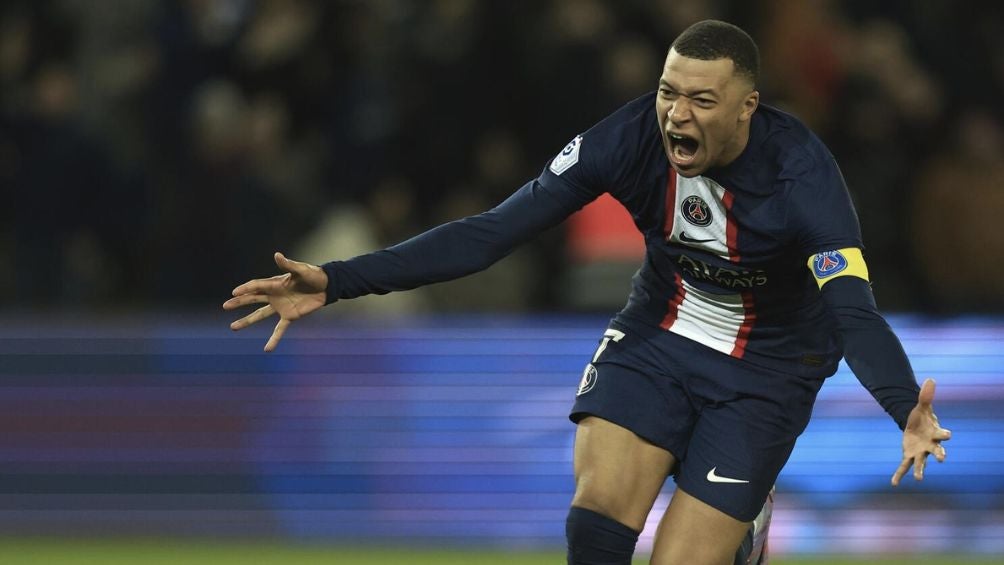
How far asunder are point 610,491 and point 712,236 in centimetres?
88

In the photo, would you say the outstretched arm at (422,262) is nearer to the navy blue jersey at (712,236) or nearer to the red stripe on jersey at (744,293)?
the navy blue jersey at (712,236)

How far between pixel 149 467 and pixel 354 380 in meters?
1.27

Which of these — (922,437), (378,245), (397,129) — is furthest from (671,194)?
(397,129)

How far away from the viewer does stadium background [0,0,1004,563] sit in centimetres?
1013

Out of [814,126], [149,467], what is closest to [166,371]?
[149,467]

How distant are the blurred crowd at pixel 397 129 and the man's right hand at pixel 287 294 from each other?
4.98 metres

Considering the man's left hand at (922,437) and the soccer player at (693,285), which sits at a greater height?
the soccer player at (693,285)

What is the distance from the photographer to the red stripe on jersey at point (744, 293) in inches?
226

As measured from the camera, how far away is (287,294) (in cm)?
565

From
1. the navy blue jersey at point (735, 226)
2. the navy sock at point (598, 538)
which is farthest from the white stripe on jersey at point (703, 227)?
the navy sock at point (598, 538)

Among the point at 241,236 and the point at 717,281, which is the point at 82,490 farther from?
the point at 717,281

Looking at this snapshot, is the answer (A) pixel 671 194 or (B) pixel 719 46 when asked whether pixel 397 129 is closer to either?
(A) pixel 671 194

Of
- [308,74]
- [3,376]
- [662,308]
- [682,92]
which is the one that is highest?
[308,74]

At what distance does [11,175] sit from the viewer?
11469 mm
